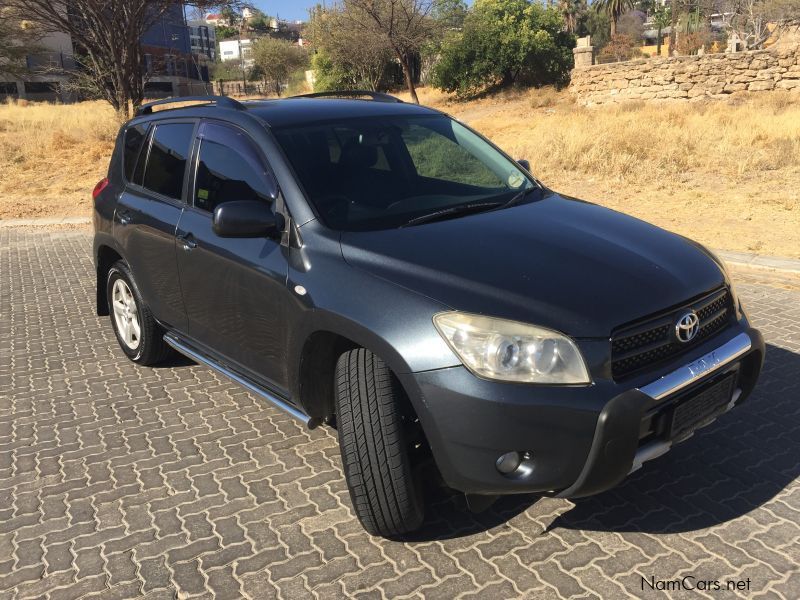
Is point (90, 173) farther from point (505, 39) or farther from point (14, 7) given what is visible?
point (505, 39)

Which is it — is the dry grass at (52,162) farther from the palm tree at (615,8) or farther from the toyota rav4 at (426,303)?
the palm tree at (615,8)

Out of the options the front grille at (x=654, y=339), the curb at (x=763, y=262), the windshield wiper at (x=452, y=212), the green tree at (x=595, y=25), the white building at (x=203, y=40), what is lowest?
the curb at (x=763, y=262)

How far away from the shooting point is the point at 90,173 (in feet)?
59.3

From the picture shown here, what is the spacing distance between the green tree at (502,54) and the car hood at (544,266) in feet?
111

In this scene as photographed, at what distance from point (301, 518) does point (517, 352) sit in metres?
1.38

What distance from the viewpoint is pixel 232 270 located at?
3.51 meters

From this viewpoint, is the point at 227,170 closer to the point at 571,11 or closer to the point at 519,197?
the point at 519,197

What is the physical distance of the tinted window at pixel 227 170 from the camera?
3.52 m

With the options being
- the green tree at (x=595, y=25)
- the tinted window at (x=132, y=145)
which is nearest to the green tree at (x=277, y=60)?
the green tree at (x=595, y=25)

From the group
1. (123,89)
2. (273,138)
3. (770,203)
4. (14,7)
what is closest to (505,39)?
(123,89)

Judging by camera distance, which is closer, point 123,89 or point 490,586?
point 490,586

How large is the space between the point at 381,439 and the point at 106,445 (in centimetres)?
206

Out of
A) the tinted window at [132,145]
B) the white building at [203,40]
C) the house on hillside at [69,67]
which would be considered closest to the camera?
the tinted window at [132,145]

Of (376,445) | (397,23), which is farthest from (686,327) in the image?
(397,23)
